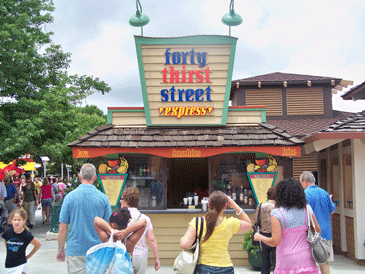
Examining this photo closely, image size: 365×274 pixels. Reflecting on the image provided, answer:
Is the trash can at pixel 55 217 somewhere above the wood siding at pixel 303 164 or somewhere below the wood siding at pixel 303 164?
below

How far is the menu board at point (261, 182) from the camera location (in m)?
7.87

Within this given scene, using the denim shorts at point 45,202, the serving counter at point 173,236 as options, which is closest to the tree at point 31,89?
the denim shorts at point 45,202

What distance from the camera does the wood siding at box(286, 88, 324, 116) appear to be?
14820mm

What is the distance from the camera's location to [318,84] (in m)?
14.8

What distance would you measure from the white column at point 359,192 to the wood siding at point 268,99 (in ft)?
23.4

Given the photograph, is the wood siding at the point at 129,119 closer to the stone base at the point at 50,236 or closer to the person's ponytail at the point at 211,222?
the stone base at the point at 50,236

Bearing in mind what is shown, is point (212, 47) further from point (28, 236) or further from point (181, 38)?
point (28, 236)

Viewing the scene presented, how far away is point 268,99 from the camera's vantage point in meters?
14.9

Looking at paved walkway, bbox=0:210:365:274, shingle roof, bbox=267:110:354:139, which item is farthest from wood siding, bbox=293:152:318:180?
paved walkway, bbox=0:210:365:274

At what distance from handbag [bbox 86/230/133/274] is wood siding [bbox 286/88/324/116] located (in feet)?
41.2

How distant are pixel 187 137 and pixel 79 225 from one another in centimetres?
420

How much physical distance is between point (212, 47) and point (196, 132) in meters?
2.01

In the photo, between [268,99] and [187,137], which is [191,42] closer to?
[187,137]

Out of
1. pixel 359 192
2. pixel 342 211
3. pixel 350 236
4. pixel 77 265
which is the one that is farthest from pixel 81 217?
pixel 342 211
